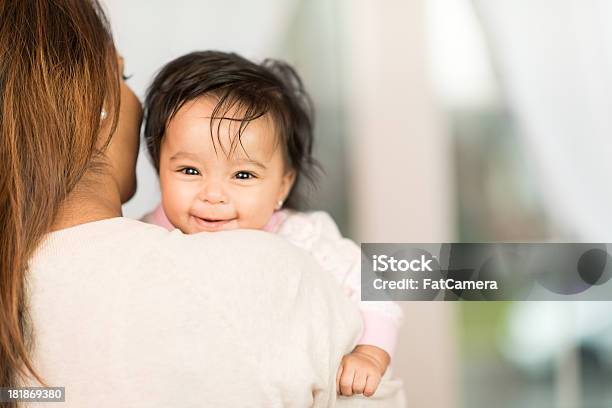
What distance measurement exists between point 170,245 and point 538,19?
155cm

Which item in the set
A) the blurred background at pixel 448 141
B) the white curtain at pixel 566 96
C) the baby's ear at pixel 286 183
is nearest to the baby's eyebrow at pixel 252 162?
the baby's ear at pixel 286 183

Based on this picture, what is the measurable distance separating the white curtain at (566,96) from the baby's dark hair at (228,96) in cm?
98

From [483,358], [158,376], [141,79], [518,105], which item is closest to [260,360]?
[158,376]

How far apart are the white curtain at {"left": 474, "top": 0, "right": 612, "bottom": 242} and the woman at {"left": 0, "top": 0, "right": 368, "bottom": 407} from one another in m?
1.33

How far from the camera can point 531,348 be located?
2312 millimetres

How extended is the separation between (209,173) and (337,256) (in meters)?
0.25

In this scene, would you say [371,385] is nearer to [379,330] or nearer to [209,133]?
[379,330]

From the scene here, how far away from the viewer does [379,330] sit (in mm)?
1070

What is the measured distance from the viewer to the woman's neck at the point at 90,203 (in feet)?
2.80

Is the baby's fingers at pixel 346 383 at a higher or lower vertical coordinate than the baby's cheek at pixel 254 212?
lower

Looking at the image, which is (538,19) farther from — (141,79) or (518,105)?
(141,79)

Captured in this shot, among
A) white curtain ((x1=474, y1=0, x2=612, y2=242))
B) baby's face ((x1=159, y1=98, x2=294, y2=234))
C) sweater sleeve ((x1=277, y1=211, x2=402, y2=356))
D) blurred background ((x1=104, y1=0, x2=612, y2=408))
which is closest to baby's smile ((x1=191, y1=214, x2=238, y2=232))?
baby's face ((x1=159, y1=98, x2=294, y2=234))

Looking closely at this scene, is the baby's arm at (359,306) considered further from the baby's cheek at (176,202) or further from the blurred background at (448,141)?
the blurred background at (448,141)

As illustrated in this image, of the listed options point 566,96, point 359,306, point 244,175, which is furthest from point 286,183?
point 566,96
